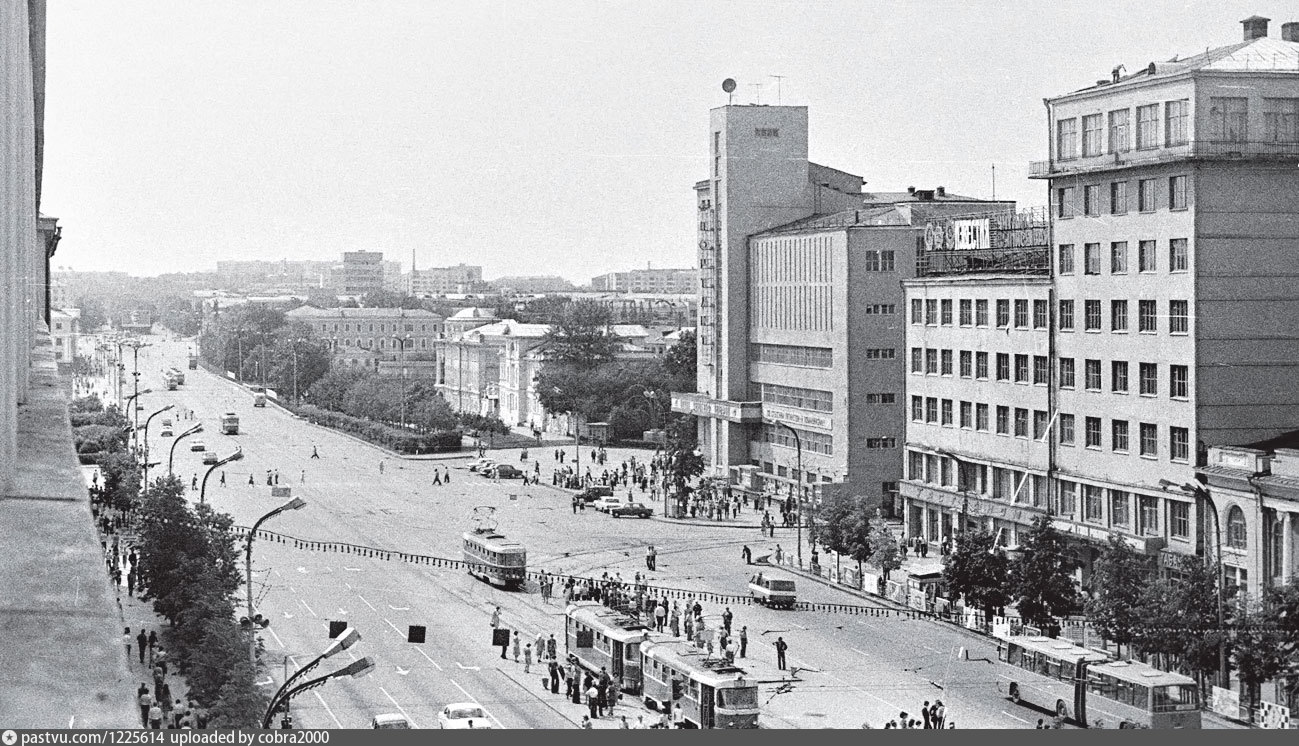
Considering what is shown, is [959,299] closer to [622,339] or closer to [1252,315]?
[1252,315]

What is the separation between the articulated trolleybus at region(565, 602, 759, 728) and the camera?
14.0m

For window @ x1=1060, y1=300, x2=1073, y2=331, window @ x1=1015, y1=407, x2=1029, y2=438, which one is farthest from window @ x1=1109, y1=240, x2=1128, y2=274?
window @ x1=1015, y1=407, x2=1029, y2=438

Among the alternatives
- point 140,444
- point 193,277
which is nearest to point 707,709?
point 140,444

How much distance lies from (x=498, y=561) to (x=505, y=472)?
1469 cm

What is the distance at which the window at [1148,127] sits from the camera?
70.5 ft

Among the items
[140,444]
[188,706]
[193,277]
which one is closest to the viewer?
[188,706]

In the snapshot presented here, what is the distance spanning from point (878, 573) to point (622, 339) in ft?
109

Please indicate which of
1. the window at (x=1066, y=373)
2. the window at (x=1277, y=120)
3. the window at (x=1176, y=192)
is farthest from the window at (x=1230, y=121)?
the window at (x=1066, y=373)

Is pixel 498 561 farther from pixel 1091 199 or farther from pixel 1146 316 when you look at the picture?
pixel 1091 199

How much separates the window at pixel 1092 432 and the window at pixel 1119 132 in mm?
3525

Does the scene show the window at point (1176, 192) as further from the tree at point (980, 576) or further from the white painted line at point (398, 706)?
the white painted line at point (398, 706)

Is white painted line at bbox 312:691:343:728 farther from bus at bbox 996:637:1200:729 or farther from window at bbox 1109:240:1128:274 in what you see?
window at bbox 1109:240:1128:274

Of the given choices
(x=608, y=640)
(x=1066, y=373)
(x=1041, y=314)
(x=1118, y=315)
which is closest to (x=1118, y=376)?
(x=1118, y=315)

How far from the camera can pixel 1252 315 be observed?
21.1 meters
